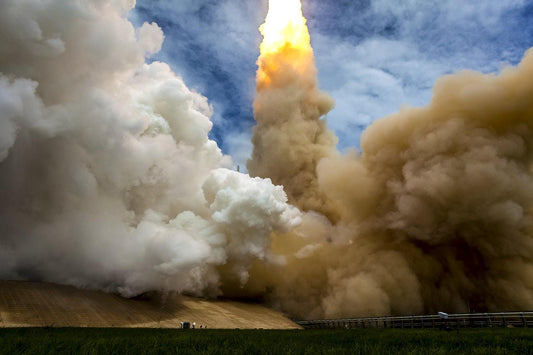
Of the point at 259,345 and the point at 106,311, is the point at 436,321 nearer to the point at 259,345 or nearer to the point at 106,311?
the point at 106,311

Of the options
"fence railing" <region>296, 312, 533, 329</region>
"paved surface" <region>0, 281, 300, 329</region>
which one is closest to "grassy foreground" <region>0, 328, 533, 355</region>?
"fence railing" <region>296, 312, 533, 329</region>

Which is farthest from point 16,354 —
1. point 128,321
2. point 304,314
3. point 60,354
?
point 304,314

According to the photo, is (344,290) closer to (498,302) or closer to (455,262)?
(455,262)

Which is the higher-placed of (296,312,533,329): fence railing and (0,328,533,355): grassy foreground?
(296,312,533,329): fence railing

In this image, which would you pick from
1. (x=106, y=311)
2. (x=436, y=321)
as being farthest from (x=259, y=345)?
(x=436, y=321)

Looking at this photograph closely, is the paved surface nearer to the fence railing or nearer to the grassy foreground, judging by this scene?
the fence railing

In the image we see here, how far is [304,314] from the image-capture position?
67.4 m

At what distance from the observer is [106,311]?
45750 millimetres

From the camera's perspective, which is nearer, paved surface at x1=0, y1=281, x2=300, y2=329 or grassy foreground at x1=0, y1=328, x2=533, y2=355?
grassy foreground at x1=0, y1=328, x2=533, y2=355

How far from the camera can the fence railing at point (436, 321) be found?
3434 centimetres

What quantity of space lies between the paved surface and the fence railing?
1159 centimetres

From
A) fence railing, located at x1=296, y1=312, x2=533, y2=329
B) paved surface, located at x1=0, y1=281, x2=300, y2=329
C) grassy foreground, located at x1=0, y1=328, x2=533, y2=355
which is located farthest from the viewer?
paved surface, located at x1=0, y1=281, x2=300, y2=329

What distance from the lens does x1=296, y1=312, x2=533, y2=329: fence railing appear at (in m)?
34.3

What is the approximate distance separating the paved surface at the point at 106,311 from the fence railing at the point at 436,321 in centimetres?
1159
